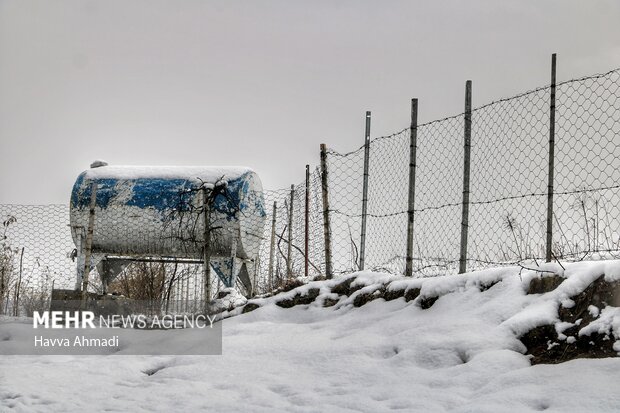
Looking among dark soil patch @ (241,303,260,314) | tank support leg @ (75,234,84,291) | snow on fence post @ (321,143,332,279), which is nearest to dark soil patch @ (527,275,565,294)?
snow on fence post @ (321,143,332,279)

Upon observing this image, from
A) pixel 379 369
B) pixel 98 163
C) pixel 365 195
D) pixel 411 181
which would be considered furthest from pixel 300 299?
pixel 98 163

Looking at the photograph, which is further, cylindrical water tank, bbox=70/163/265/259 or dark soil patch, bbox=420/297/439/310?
cylindrical water tank, bbox=70/163/265/259

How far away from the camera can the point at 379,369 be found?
511 centimetres

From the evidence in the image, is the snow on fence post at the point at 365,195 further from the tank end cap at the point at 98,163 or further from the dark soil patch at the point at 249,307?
Answer: the tank end cap at the point at 98,163

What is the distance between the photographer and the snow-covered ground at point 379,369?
4324mm

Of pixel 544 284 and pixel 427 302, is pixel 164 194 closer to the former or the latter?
pixel 427 302

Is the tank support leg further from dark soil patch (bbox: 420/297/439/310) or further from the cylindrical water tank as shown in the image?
dark soil patch (bbox: 420/297/439/310)

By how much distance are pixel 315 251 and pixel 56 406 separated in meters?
6.70

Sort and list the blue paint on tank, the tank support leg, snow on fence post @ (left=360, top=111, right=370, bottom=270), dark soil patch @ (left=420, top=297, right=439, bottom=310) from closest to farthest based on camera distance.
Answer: dark soil patch @ (left=420, top=297, right=439, bottom=310) → snow on fence post @ (left=360, top=111, right=370, bottom=270) → the blue paint on tank → the tank support leg

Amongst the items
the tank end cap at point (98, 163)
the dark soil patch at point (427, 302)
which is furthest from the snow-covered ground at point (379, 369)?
the tank end cap at point (98, 163)

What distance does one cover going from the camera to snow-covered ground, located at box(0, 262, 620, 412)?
170 inches

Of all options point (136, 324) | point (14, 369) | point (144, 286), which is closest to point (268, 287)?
point (136, 324)

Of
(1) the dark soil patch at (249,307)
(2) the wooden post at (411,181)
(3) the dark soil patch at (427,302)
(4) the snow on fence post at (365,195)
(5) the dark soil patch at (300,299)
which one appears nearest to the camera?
(3) the dark soil patch at (427,302)

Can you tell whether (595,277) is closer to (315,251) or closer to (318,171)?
(318,171)
